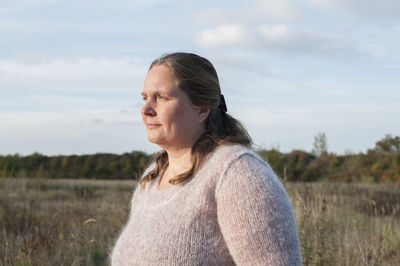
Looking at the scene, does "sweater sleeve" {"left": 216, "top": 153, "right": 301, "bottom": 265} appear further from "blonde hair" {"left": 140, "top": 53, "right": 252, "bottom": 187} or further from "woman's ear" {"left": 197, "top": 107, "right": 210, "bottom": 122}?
"woman's ear" {"left": 197, "top": 107, "right": 210, "bottom": 122}

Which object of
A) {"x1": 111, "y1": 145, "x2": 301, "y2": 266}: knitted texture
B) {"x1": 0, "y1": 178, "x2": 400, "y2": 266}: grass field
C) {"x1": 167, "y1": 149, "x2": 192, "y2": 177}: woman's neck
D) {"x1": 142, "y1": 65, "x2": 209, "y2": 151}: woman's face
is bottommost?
{"x1": 0, "y1": 178, "x2": 400, "y2": 266}: grass field

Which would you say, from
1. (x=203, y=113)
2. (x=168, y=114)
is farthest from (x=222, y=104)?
(x=168, y=114)

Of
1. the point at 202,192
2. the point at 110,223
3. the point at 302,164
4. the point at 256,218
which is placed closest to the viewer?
the point at 256,218

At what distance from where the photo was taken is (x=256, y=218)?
5.46 ft

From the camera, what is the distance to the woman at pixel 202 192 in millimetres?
1673

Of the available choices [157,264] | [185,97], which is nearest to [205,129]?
[185,97]

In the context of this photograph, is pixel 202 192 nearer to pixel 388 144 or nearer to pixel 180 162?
pixel 180 162

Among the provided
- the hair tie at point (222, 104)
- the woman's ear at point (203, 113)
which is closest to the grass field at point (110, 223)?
the hair tie at point (222, 104)

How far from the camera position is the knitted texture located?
166cm

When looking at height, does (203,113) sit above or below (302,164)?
above

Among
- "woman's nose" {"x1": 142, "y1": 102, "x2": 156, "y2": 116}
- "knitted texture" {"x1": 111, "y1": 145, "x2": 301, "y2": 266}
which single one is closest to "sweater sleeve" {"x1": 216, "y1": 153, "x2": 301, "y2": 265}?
"knitted texture" {"x1": 111, "y1": 145, "x2": 301, "y2": 266}

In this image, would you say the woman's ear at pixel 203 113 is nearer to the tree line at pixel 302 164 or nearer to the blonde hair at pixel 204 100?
the blonde hair at pixel 204 100

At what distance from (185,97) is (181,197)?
422 mm

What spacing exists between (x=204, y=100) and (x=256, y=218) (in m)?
0.59
